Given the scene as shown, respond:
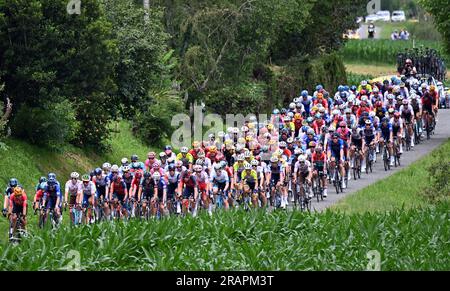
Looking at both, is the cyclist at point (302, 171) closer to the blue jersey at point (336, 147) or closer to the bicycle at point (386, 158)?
the blue jersey at point (336, 147)

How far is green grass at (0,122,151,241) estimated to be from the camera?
40.3 m

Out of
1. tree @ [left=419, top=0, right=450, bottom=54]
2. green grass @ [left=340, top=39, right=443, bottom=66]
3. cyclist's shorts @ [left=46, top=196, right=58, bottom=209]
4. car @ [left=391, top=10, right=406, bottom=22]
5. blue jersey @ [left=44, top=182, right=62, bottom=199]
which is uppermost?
tree @ [left=419, top=0, right=450, bottom=54]

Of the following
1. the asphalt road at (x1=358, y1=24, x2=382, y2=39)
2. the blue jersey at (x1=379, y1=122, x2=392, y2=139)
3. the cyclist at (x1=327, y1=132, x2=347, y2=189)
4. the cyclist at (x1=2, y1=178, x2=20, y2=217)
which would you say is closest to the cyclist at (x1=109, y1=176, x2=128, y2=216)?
the cyclist at (x1=2, y1=178, x2=20, y2=217)

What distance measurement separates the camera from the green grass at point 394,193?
126 ft

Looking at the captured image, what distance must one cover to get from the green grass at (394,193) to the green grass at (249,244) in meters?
6.03

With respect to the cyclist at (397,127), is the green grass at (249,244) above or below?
above

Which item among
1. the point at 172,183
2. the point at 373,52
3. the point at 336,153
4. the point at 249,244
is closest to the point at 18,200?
the point at 172,183

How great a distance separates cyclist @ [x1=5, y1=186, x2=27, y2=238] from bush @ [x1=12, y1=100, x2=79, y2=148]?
9137mm

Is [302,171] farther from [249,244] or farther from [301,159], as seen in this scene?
[249,244]

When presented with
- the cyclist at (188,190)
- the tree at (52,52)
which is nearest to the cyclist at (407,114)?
the tree at (52,52)

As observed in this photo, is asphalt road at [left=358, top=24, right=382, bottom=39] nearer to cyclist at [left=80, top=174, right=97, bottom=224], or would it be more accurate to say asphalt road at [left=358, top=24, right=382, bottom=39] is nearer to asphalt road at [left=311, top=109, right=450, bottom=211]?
asphalt road at [left=311, top=109, right=450, bottom=211]

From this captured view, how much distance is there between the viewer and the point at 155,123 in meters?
50.3

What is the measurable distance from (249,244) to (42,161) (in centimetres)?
1506

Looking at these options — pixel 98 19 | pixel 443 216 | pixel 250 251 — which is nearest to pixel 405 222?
pixel 443 216
